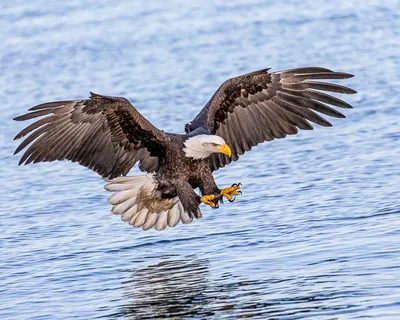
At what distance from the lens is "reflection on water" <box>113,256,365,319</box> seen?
20.9ft

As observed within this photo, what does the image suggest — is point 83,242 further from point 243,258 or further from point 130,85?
point 130,85

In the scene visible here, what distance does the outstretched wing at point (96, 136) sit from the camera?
7.75 metres

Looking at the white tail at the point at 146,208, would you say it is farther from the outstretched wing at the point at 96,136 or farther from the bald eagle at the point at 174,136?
the outstretched wing at the point at 96,136

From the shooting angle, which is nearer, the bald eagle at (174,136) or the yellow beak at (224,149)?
the yellow beak at (224,149)

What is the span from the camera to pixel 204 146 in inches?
301

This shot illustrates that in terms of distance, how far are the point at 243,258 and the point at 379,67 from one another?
649cm

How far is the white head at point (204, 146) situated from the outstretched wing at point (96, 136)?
290 millimetres

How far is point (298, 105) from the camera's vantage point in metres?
8.27

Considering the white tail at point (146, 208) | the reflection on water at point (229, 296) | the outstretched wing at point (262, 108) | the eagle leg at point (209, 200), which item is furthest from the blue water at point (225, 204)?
the outstretched wing at point (262, 108)

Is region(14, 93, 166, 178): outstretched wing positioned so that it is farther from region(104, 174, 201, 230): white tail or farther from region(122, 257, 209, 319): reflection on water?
region(122, 257, 209, 319): reflection on water

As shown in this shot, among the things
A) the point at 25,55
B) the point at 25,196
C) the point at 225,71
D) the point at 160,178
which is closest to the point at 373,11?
the point at 225,71

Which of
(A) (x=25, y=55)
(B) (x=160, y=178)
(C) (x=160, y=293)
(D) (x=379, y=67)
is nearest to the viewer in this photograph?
(C) (x=160, y=293)

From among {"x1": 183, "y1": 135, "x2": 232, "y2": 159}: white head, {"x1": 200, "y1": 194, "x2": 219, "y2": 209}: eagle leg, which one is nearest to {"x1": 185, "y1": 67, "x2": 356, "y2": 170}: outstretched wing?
{"x1": 183, "y1": 135, "x2": 232, "y2": 159}: white head

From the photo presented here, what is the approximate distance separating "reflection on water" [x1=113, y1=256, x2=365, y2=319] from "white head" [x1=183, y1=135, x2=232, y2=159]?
2.52ft
